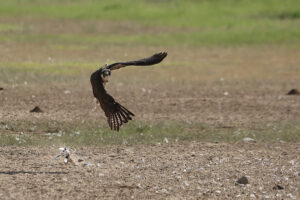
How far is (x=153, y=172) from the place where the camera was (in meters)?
8.92

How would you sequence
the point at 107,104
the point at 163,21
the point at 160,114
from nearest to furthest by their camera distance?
the point at 107,104 → the point at 160,114 → the point at 163,21

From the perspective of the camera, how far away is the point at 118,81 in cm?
1853

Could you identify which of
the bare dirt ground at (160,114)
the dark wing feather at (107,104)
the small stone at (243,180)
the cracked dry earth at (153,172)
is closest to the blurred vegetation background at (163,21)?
the bare dirt ground at (160,114)

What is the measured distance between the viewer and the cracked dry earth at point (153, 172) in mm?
7918

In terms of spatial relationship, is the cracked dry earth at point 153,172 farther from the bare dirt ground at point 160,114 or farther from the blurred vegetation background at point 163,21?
the blurred vegetation background at point 163,21

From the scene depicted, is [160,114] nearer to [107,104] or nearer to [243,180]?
[107,104]

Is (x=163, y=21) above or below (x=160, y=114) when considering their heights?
below

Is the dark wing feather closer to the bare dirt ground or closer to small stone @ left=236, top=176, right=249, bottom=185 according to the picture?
the bare dirt ground

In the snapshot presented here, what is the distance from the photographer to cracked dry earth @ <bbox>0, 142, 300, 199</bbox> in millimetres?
7918

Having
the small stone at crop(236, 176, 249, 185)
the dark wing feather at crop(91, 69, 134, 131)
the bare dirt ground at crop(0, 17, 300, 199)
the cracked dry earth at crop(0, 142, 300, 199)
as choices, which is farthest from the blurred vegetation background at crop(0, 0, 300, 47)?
the small stone at crop(236, 176, 249, 185)

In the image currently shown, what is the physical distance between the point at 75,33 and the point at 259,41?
6675mm

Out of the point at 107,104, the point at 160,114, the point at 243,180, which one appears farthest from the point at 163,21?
the point at 243,180

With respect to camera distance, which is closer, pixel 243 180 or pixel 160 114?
pixel 243 180

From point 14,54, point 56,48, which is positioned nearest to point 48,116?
point 14,54
